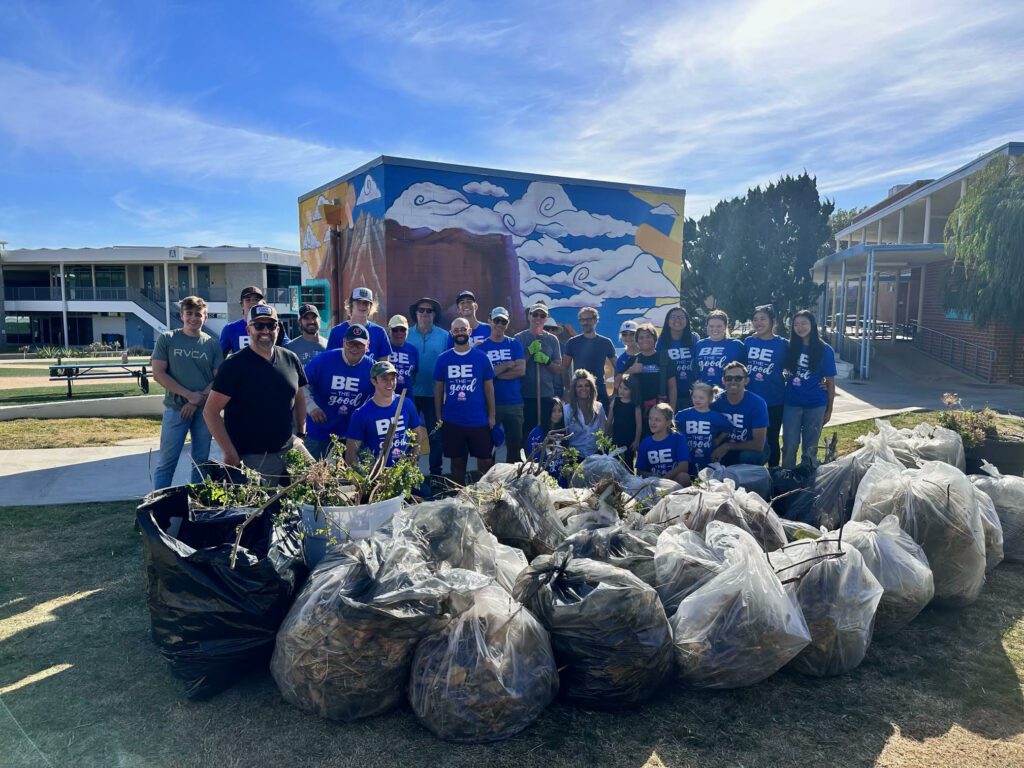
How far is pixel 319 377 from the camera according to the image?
464 centimetres

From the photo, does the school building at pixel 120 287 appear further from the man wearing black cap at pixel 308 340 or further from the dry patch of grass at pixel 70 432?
the man wearing black cap at pixel 308 340

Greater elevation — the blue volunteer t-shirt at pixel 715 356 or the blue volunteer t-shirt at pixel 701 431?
the blue volunteer t-shirt at pixel 715 356

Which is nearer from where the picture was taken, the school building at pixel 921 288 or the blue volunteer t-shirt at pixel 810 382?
the blue volunteer t-shirt at pixel 810 382

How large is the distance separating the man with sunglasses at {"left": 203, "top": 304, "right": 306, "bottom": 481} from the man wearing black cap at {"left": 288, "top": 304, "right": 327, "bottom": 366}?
1.72m

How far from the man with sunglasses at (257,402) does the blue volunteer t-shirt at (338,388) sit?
0.51m

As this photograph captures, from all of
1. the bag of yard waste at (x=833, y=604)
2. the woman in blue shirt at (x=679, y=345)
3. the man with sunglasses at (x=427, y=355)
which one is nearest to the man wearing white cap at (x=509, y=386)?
the man with sunglasses at (x=427, y=355)

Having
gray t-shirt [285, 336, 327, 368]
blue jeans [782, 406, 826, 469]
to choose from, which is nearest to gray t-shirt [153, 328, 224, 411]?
gray t-shirt [285, 336, 327, 368]

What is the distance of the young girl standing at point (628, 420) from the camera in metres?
5.82

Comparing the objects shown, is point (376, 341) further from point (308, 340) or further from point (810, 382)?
Result: point (810, 382)

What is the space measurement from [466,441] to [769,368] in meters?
2.82

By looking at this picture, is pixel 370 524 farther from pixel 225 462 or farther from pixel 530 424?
pixel 530 424

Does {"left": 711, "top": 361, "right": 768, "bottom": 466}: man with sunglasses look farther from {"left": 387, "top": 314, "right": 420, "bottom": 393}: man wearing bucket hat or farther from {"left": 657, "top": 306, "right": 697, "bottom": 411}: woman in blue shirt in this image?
{"left": 387, "top": 314, "right": 420, "bottom": 393}: man wearing bucket hat

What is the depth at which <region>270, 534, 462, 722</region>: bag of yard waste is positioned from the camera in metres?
2.57

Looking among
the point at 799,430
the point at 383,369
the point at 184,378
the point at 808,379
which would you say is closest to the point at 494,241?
the point at 808,379
